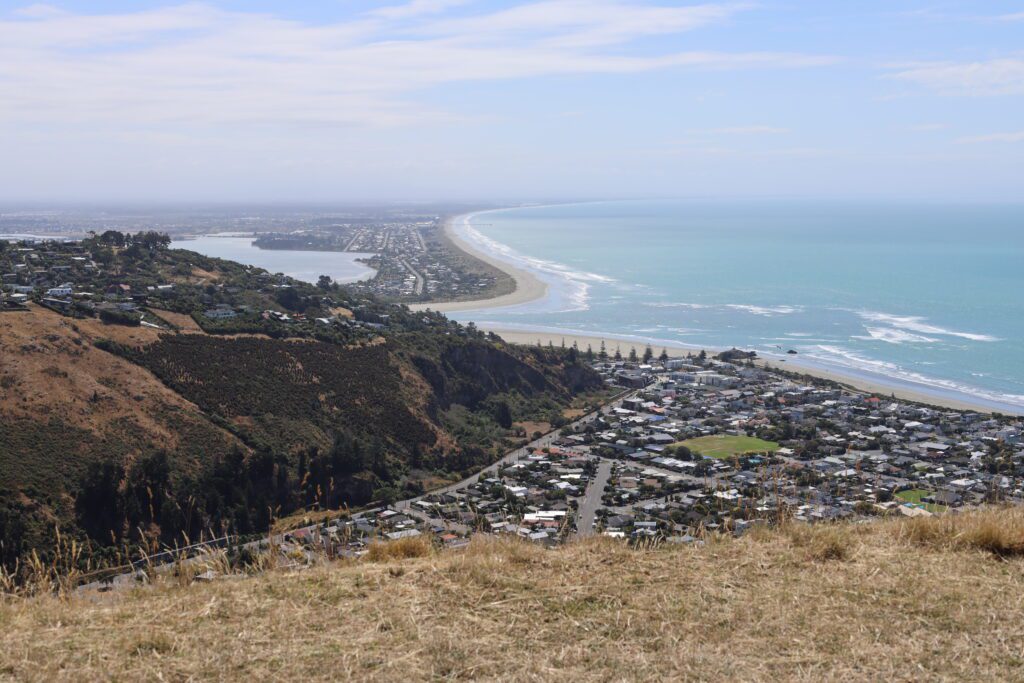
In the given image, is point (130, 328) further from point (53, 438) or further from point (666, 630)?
point (666, 630)

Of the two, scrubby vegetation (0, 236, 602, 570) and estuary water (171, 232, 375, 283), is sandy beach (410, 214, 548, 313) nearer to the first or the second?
estuary water (171, 232, 375, 283)

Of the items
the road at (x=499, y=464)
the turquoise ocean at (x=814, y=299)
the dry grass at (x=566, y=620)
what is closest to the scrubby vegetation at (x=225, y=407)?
the road at (x=499, y=464)

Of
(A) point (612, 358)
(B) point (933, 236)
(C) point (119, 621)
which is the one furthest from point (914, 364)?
(B) point (933, 236)

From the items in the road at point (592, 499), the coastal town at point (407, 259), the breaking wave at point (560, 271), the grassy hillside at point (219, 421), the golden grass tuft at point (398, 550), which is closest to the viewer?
the golden grass tuft at point (398, 550)

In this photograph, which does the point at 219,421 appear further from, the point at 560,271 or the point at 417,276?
the point at 560,271

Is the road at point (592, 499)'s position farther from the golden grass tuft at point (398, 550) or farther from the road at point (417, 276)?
the road at point (417, 276)

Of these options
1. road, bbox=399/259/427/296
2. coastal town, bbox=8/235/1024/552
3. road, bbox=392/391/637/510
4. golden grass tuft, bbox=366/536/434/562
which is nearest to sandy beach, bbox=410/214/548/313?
road, bbox=399/259/427/296
